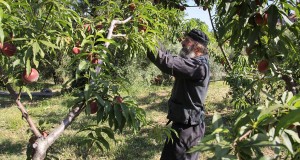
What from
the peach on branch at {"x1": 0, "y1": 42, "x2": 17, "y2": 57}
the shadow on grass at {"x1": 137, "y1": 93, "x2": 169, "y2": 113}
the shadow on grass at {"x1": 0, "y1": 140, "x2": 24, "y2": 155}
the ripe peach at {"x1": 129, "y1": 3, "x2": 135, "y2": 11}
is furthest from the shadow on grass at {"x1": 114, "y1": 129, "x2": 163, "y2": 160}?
the peach on branch at {"x1": 0, "y1": 42, "x2": 17, "y2": 57}

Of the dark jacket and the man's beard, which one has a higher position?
the man's beard

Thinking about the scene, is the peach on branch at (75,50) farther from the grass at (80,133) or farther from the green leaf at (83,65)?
the grass at (80,133)

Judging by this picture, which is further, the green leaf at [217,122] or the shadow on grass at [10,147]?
the shadow on grass at [10,147]

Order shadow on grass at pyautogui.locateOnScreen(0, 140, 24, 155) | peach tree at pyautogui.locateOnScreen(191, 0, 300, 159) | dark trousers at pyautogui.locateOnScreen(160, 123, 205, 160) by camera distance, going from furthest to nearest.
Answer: shadow on grass at pyautogui.locateOnScreen(0, 140, 24, 155), dark trousers at pyautogui.locateOnScreen(160, 123, 205, 160), peach tree at pyautogui.locateOnScreen(191, 0, 300, 159)

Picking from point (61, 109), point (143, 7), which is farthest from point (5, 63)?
point (61, 109)

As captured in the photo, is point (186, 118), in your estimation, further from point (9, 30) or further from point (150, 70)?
point (150, 70)

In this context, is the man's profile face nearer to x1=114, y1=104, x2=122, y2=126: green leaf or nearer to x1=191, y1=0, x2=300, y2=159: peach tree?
x1=191, y1=0, x2=300, y2=159: peach tree

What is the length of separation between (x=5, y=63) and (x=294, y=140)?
1216mm

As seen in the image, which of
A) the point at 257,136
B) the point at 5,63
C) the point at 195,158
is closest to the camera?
the point at 257,136

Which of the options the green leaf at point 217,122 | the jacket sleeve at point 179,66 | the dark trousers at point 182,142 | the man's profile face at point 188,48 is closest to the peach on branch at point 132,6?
the jacket sleeve at point 179,66

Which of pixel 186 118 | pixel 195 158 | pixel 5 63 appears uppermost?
pixel 5 63

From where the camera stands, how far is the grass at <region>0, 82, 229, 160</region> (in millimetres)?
4324

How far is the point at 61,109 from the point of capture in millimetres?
7387

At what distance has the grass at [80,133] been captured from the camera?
432cm
